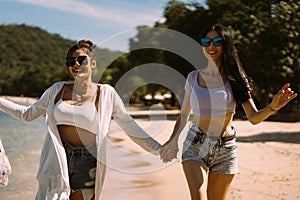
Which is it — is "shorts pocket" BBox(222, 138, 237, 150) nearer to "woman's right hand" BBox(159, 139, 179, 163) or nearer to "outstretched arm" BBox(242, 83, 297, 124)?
"outstretched arm" BBox(242, 83, 297, 124)

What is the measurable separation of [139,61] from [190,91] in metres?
33.1

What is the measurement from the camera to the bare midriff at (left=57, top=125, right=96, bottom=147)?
3.39m

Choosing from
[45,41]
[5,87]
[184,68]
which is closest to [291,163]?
[184,68]

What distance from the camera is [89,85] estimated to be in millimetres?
3500

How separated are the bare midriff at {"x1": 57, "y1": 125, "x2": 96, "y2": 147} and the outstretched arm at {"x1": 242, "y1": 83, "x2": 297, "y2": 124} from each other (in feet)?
4.19

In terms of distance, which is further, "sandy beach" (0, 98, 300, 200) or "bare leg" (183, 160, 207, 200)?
"sandy beach" (0, 98, 300, 200)

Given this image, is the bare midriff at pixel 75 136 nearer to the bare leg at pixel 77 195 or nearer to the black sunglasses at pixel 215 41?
the bare leg at pixel 77 195

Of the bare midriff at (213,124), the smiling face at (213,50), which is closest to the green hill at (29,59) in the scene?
the smiling face at (213,50)

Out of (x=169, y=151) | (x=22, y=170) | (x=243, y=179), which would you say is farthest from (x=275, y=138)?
(x=169, y=151)

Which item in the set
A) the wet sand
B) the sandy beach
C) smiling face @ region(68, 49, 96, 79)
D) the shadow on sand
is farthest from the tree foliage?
smiling face @ region(68, 49, 96, 79)

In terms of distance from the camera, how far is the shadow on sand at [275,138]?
15.9 metres

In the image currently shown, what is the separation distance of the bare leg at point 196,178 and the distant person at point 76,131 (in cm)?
67

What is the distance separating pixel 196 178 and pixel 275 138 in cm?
1386

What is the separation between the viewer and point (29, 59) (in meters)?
111
